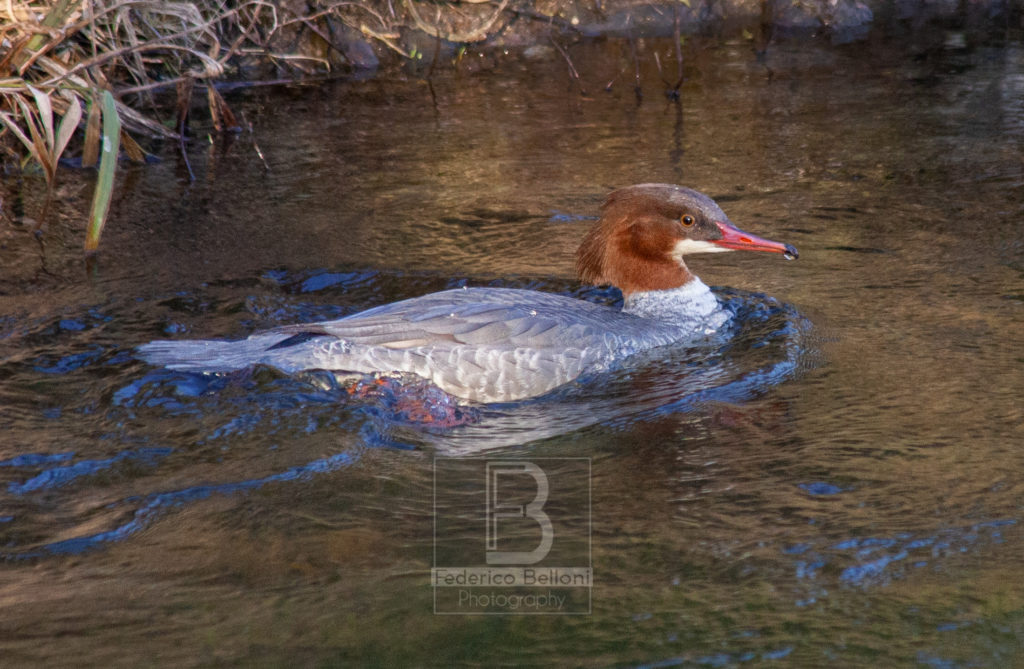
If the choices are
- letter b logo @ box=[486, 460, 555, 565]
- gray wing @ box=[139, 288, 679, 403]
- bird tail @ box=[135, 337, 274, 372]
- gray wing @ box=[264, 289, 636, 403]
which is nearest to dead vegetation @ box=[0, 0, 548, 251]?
bird tail @ box=[135, 337, 274, 372]

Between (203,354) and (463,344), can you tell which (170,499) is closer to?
(203,354)

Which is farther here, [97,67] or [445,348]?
[97,67]

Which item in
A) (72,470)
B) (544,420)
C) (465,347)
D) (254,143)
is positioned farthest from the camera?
(254,143)

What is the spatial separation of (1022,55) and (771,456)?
7.08m

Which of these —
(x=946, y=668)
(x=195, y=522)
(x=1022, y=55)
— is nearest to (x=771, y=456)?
(x=946, y=668)

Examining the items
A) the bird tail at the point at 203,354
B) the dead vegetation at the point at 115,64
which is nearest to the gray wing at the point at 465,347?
the bird tail at the point at 203,354

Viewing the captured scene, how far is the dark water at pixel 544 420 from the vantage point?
2898mm

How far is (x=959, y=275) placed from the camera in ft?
17.2

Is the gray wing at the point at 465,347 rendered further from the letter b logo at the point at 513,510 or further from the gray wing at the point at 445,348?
the letter b logo at the point at 513,510

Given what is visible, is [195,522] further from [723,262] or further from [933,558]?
[723,262]

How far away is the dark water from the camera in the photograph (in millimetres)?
2898

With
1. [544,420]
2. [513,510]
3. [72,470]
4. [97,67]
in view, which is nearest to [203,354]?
[72,470]

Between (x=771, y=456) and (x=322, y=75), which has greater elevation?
(x=322, y=75)

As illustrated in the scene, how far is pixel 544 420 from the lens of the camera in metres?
4.29
